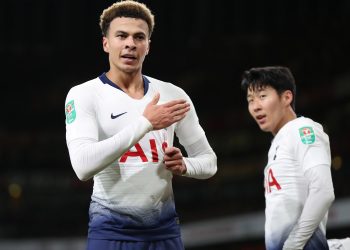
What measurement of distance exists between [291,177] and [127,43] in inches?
43.8

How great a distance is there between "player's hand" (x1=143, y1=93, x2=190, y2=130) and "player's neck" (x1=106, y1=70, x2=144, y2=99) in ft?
0.75

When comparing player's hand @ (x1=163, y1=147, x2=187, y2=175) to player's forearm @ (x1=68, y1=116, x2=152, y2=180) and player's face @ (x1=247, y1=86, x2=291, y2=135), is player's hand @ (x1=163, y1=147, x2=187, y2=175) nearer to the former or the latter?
player's forearm @ (x1=68, y1=116, x2=152, y2=180)

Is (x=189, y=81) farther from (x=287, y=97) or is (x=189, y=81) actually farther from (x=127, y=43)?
(x=127, y=43)

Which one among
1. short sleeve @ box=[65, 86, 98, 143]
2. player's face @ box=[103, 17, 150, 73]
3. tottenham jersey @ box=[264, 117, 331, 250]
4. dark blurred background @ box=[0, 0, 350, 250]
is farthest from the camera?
dark blurred background @ box=[0, 0, 350, 250]

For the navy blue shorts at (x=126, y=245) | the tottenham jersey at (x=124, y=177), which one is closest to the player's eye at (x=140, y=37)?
the tottenham jersey at (x=124, y=177)

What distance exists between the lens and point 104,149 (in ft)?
8.84

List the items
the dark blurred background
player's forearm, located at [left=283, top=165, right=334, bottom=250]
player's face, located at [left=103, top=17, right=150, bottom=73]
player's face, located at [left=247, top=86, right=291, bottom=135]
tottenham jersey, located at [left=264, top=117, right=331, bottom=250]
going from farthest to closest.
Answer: the dark blurred background, player's face, located at [left=247, top=86, right=291, bottom=135], tottenham jersey, located at [left=264, top=117, right=331, bottom=250], player's forearm, located at [left=283, top=165, right=334, bottom=250], player's face, located at [left=103, top=17, right=150, bottom=73]

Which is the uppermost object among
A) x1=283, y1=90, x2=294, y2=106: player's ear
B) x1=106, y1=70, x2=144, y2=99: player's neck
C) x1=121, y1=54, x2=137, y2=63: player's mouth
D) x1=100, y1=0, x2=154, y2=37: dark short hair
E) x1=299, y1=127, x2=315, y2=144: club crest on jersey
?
x1=100, y1=0, x2=154, y2=37: dark short hair

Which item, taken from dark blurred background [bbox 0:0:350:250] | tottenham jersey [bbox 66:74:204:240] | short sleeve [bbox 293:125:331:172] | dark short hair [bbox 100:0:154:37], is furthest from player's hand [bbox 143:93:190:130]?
dark blurred background [bbox 0:0:350:250]

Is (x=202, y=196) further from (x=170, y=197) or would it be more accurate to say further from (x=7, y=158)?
(x=170, y=197)

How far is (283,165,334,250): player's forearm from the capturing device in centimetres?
322

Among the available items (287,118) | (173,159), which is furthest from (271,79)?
(173,159)

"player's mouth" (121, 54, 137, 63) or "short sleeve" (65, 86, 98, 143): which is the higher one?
"player's mouth" (121, 54, 137, 63)

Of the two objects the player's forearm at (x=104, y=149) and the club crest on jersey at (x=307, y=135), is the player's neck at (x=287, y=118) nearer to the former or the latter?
the club crest on jersey at (x=307, y=135)
